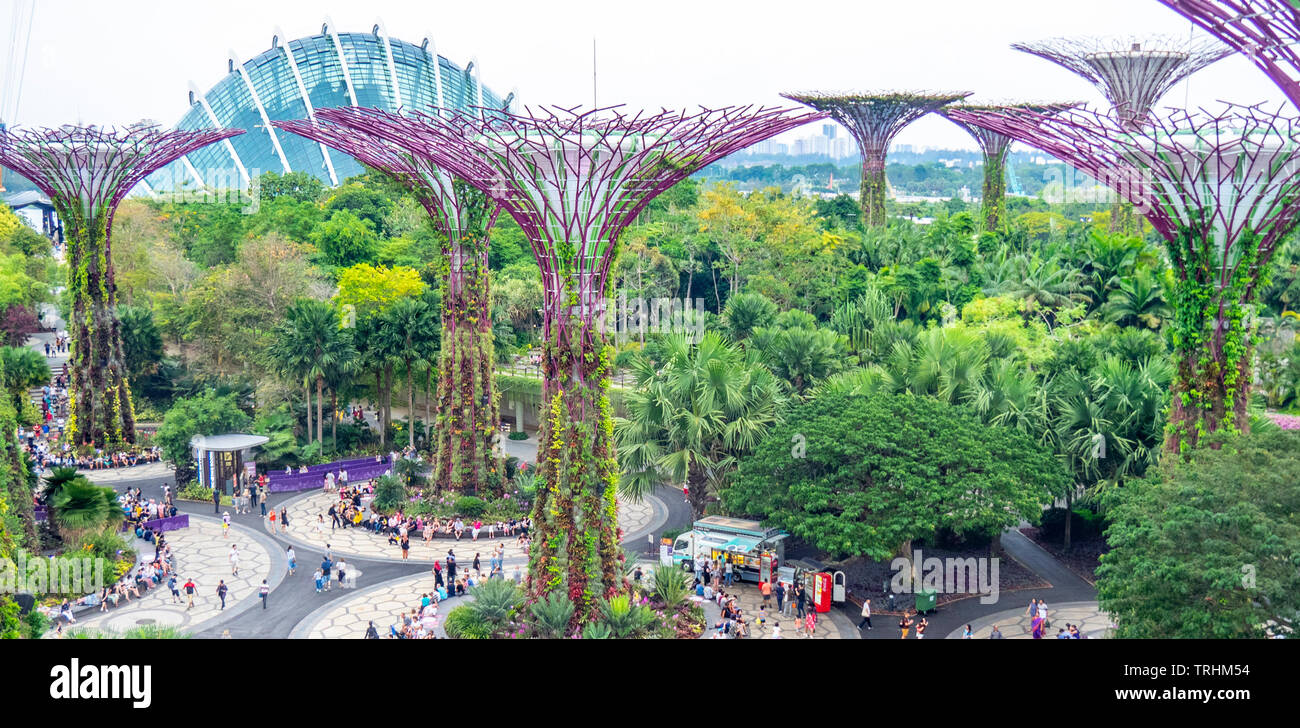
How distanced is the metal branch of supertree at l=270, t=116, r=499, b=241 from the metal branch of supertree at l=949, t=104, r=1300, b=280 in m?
16.4

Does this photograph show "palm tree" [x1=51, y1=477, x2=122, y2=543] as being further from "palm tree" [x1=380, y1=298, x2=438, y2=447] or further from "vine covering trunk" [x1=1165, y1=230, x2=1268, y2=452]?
"vine covering trunk" [x1=1165, y1=230, x2=1268, y2=452]

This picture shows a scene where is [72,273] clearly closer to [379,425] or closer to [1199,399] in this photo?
[379,425]

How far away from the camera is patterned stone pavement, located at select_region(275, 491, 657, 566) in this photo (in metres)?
32.2

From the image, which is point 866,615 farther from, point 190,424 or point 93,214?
point 93,214

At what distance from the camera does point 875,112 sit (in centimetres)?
5647

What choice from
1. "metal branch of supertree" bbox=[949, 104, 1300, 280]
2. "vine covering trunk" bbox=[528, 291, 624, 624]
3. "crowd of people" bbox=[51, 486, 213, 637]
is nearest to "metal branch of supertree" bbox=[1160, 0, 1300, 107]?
"metal branch of supertree" bbox=[949, 104, 1300, 280]

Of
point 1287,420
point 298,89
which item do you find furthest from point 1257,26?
point 298,89

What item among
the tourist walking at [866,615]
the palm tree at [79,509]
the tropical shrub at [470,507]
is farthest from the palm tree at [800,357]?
the palm tree at [79,509]

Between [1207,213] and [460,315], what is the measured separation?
2043 centimetres

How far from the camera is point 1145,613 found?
20.6 m

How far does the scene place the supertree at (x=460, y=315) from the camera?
112 ft

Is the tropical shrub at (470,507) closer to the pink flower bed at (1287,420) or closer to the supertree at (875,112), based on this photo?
the pink flower bed at (1287,420)

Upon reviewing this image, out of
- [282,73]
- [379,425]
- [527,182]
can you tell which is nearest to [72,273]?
[379,425]

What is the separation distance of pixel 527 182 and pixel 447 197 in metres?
10.1
